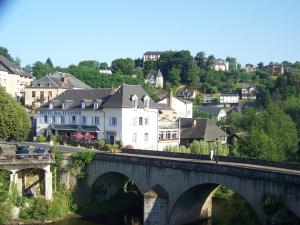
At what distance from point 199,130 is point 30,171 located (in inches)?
1083

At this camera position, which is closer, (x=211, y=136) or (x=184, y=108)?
(x=211, y=136)

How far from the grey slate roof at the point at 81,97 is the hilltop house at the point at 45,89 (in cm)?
1282

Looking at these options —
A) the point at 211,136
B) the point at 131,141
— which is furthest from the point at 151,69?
the point at 131,141

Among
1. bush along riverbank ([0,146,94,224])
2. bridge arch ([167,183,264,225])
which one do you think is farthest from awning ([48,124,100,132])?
bridge arch ([167,183,264,225])

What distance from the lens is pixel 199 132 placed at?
6259 cm

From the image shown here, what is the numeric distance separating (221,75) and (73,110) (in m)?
107

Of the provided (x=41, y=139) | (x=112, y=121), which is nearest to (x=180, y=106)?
(x=112, y=121)

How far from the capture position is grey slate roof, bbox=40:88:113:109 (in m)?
55.2

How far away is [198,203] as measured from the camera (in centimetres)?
3850

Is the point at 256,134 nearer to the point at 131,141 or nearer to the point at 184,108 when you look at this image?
the point at 131,141

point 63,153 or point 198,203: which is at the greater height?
point 63,153

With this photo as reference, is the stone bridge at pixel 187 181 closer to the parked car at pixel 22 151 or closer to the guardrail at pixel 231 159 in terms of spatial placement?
the guardrail at pixel 231 159

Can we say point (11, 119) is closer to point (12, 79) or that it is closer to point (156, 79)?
point (12, 79)

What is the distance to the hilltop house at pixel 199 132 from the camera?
62031mm
